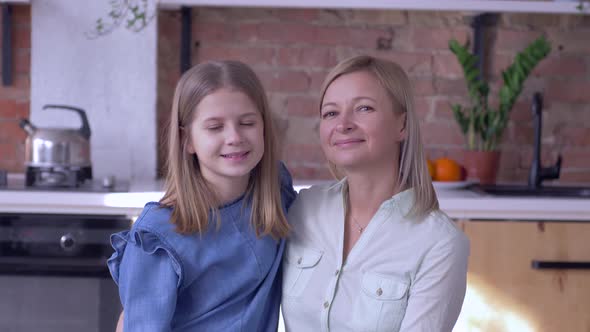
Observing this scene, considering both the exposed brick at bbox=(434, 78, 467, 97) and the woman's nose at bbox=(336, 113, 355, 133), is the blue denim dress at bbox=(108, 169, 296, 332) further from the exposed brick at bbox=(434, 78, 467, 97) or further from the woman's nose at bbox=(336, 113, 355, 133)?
the exposed brick at bbox=(434, 78, 467, 97)

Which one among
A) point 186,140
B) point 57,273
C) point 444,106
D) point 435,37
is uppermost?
point 435,37

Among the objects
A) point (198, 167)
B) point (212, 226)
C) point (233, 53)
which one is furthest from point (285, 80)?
point (212, 226)

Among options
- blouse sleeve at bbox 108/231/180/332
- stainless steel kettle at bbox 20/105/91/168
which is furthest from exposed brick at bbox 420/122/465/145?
blouse sleeve at bbox 108/231/180/332

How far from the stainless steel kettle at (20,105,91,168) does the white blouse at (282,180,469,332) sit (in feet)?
3.26

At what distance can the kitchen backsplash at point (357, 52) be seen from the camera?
253cm

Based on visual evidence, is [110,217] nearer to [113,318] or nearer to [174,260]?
[113,318]

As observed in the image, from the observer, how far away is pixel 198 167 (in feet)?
4.63

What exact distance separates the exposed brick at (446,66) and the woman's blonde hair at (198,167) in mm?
1295

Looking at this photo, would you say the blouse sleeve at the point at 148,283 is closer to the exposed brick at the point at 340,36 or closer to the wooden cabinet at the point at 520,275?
the wooden cabinet at the point at 520,275

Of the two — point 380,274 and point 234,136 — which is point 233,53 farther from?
point 380,274

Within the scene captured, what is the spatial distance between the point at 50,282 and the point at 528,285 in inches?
52.5

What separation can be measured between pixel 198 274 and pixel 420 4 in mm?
1313

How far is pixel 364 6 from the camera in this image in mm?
2238

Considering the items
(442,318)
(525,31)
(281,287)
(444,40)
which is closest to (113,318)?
(281,287)
